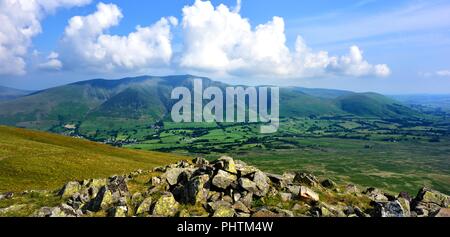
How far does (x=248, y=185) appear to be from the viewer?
123 ft

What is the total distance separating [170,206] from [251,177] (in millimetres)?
9619

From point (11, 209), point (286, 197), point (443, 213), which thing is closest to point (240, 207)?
point (286, 197)

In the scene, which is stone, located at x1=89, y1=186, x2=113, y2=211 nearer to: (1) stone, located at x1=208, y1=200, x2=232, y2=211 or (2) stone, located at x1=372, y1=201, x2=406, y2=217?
(1) stone, located at x1=208, y1=200, x2=232, y2=211

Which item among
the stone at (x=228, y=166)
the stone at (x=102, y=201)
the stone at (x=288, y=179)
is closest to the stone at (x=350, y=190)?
the stone at (x=288, y=179)

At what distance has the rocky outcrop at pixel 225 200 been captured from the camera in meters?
33.2

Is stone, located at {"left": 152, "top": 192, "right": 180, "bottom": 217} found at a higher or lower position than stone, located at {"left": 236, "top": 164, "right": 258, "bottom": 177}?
lower

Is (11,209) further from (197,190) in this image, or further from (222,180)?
(222,180)

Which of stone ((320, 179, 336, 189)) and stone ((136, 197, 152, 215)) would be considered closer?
stone ((136, 197, 152, 215))

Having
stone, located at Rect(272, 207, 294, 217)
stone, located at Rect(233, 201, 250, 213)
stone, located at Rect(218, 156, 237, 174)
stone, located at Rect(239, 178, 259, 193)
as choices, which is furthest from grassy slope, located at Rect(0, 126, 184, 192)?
stone, located at Rect(272, 207, 294, 217)

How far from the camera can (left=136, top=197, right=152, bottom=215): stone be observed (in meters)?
34.1

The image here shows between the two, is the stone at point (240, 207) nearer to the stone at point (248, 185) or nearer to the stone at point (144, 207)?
the stone at point (248, 185)

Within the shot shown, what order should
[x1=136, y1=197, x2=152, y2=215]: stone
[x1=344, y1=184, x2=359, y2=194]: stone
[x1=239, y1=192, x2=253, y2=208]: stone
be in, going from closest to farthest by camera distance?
[x1=136, y1=197, x2=152, y2=215]: stone
[x1=239, y1=192, x2=253, y2=208]: stone
[x1=344, y1=184, x2=359, y2=194]: stone
